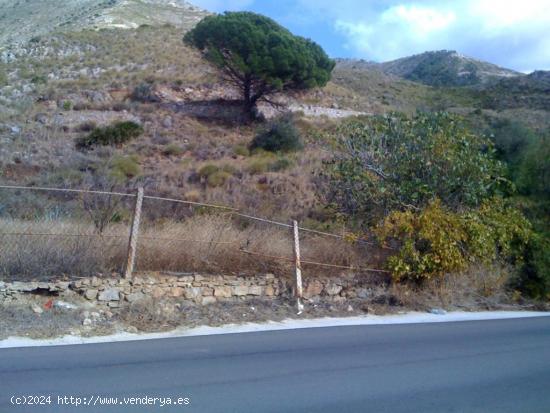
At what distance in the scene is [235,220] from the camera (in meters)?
13.5

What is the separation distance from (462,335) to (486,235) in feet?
15.3

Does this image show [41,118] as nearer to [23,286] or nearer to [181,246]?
[181,246]

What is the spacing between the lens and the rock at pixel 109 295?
10281 mm

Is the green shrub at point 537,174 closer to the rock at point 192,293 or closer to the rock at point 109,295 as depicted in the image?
the rock at point 192,293

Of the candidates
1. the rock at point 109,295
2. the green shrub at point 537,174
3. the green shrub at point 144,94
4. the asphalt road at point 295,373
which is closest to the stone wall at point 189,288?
the rock at point 109,295

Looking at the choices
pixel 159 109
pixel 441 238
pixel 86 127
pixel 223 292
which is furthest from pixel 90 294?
pixel 159 109

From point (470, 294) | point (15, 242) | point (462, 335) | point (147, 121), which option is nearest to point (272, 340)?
point (462, 335)

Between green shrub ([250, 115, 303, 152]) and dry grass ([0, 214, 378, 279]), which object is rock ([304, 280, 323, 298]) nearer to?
dry grass ([0, 214, 378, 279])

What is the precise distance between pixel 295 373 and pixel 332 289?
549cm

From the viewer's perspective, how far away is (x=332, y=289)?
42.5 feet

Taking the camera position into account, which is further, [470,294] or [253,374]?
[470,294]

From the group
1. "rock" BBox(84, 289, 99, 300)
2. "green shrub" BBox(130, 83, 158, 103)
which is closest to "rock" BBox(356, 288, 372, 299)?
"rock" BBox(84, 289, 99, 300)

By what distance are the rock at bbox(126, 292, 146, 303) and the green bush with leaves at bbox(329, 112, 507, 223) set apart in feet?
23.9

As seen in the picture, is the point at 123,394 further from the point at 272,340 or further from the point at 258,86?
the point at 258,86
